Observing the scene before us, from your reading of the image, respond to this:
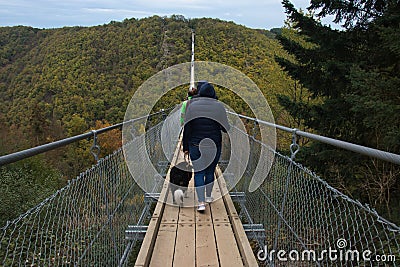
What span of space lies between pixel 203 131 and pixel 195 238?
3.06ft

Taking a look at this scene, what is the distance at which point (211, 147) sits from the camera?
322 cm

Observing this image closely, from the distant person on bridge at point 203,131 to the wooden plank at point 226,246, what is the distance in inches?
15.2

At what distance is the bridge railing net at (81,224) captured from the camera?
1.26 metres

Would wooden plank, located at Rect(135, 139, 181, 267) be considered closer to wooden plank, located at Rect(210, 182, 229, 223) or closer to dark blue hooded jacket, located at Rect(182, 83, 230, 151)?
wooden plank, located at Rect(210, 182, 229, 223)

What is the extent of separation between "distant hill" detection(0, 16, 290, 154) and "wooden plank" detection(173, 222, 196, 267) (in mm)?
32497

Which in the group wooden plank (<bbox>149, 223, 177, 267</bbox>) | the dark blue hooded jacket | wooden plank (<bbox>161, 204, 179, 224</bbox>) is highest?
the dark blue hooded jacket

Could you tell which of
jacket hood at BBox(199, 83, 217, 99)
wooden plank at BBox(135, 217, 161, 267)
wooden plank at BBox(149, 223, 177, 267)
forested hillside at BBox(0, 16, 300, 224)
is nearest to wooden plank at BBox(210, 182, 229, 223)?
wooden plank at BBox(149, 223, 177, 267)

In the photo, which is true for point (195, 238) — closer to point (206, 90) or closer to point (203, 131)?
point (203, 131)

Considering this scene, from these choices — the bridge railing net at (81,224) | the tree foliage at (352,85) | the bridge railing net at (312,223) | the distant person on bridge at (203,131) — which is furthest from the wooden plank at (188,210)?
the tree foliage at (352,85)

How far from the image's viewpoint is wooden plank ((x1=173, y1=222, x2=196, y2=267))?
232cm

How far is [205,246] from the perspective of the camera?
2.54m

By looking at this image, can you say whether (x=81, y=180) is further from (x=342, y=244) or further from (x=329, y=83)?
(x=329, y=83)

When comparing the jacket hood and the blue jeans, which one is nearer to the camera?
the jacket hood

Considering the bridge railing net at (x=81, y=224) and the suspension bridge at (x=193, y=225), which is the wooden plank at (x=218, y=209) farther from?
the bridge railing net at (x=81, y=224)
